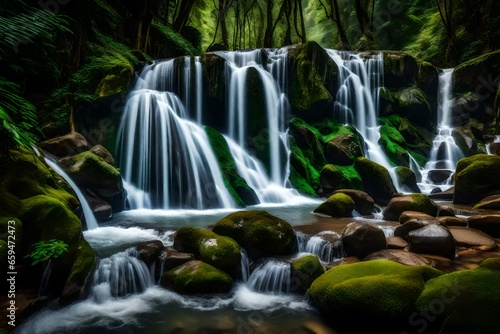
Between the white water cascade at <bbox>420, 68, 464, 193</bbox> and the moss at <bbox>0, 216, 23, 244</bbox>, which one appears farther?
the white water cascade at <bbox>420, 68, 464, 193</bbox>

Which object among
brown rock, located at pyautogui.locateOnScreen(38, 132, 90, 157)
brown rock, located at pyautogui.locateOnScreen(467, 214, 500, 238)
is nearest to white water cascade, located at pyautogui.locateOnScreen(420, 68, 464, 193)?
brown rock, located at pyautogui.locateOnScreen(467, 214, 500, 238)

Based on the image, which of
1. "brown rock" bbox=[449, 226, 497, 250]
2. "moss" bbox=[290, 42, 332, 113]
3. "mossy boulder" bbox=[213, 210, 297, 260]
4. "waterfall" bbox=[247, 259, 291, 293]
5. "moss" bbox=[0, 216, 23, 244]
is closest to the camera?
"moss" bbox=[0, 216, 23, 244]

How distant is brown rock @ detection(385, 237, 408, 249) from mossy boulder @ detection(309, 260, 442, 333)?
1551 mm

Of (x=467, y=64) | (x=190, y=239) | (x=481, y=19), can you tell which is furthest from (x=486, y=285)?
(x=481, y=19)

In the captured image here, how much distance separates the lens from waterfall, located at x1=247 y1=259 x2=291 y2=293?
5.18 metres

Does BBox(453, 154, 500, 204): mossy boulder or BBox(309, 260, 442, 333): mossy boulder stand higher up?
BBox(453, 154, 500, 204): mossy boulder

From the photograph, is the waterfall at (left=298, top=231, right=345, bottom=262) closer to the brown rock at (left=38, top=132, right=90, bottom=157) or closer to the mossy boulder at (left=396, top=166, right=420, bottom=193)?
the brown rock at (left=38, top=132, right=90, bottom=157)

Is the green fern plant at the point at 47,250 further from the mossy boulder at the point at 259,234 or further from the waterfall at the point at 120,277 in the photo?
the mossy boulder at the point at 259,234

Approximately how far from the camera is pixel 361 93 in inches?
Answer: 679

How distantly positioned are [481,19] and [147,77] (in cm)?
2043

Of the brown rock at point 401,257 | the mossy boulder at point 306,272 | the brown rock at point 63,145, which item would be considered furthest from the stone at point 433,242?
the brown rock at point 63,145

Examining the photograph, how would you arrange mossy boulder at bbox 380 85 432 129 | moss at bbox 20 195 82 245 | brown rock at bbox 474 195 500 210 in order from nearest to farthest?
moss at bbox 20 195 82 245 < brown rock at bbox 474 195 500 210 < mossy boulder at bbox 380 85 432 129

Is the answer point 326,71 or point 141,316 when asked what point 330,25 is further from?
point 141,316

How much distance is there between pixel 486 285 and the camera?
363 centimetres
